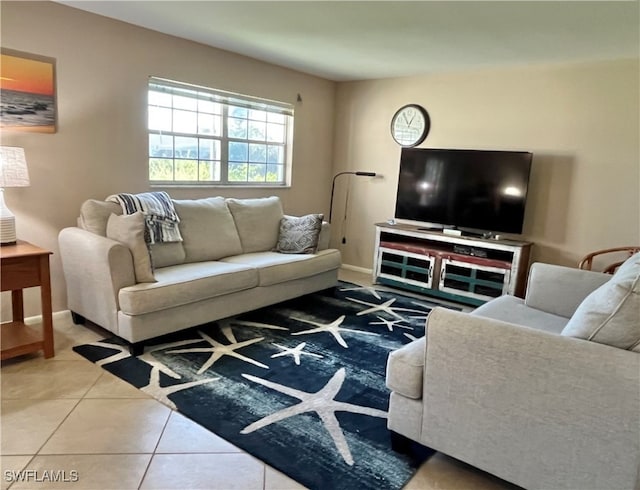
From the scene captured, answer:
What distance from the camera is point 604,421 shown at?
1.48 metres

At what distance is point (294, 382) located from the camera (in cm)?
261

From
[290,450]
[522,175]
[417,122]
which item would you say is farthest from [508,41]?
[290,450]

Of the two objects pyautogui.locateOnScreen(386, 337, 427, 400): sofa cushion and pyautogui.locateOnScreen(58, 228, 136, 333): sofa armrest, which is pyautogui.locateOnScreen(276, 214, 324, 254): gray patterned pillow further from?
pyautogui.locateOnScreen(386, 337, 427, 400): sofa cushion

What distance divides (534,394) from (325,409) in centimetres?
109

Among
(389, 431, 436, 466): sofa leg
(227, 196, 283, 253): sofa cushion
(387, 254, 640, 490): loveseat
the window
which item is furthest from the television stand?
(389, 431, 436, 466): sofa leg

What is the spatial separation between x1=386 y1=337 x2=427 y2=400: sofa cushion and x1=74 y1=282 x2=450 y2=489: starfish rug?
0.33 metres

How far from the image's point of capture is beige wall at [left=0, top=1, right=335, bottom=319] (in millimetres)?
3137

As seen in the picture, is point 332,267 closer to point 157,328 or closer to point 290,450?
point 157,328

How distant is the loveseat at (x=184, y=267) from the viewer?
2.80m

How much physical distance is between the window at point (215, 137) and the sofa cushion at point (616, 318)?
138 inches

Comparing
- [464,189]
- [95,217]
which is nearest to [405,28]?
[464,189]

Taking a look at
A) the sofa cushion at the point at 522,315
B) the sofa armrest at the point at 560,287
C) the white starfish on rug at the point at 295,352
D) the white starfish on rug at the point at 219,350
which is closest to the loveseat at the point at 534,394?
the sofa cushion at the point at 522,315

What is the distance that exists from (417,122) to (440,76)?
19.9 inches

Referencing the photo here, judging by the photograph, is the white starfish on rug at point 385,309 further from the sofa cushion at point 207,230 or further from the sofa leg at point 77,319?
the sofa leg at point 77,319
